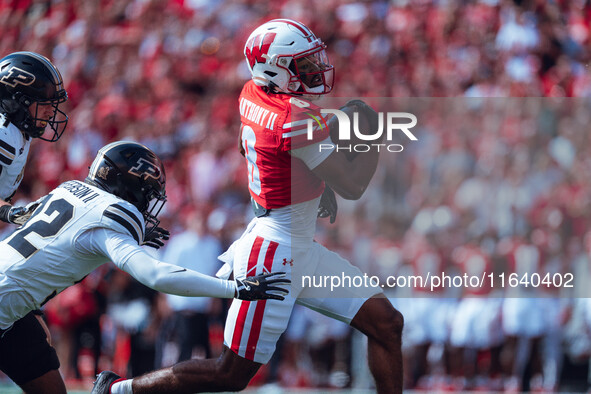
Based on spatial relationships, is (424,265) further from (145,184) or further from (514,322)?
(145,184)

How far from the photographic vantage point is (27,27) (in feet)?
36.7

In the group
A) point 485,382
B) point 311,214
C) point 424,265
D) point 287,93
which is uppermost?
point 287,93

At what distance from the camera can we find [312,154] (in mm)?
4066

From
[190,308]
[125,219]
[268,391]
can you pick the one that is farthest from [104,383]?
[190,308]

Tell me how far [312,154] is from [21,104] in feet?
5.07

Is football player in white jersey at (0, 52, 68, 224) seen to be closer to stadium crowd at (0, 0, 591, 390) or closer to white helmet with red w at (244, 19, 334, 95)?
white helmet with red w at (244, 19, 334, 95)

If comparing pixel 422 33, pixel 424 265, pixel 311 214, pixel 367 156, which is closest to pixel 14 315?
pixel 311 214

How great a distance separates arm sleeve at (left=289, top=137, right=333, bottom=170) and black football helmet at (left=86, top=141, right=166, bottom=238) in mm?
621

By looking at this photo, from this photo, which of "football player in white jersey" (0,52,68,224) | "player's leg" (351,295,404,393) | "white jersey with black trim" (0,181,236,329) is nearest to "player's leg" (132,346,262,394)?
"player's leg" (351,295,404,393)

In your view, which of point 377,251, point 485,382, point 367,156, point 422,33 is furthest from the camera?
point 422,33

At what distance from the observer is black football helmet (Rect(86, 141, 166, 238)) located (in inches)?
152

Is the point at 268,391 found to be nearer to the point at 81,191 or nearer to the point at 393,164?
the point at 393,164

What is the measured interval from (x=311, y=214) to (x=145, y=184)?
816 mm

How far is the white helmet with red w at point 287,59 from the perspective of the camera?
4.25 meters
